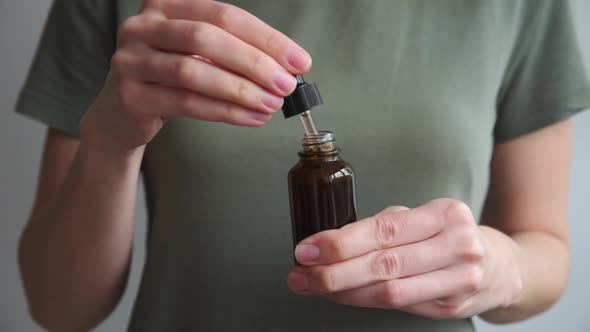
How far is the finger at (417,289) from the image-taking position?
0.44m

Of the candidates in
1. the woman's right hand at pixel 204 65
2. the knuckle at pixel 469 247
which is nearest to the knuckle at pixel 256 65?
the woman's right hand at pixel 204 65

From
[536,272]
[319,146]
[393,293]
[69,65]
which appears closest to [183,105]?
[319,146]

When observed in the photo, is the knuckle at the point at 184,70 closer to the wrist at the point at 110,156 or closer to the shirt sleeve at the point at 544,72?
the wrist at the point at 110,156

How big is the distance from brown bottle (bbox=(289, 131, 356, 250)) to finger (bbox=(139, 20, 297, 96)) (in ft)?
0.22

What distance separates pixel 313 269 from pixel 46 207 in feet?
1.26

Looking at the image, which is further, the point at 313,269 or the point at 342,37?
the point at 342,37

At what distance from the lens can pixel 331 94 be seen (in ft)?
2.02

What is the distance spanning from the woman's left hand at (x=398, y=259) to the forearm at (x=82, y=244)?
0.22 metres

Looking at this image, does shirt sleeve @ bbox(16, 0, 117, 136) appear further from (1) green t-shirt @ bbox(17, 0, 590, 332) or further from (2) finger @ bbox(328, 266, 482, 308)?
(2) finger @ bbox(328, 266, 482, 308)

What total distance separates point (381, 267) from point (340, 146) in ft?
0.68

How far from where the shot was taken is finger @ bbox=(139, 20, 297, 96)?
16.2 inches

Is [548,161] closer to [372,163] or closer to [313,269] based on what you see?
[372,163]

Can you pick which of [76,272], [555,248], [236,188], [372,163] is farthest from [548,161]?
[76,272]

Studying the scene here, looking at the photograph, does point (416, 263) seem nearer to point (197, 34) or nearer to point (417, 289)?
point (417, 289)
